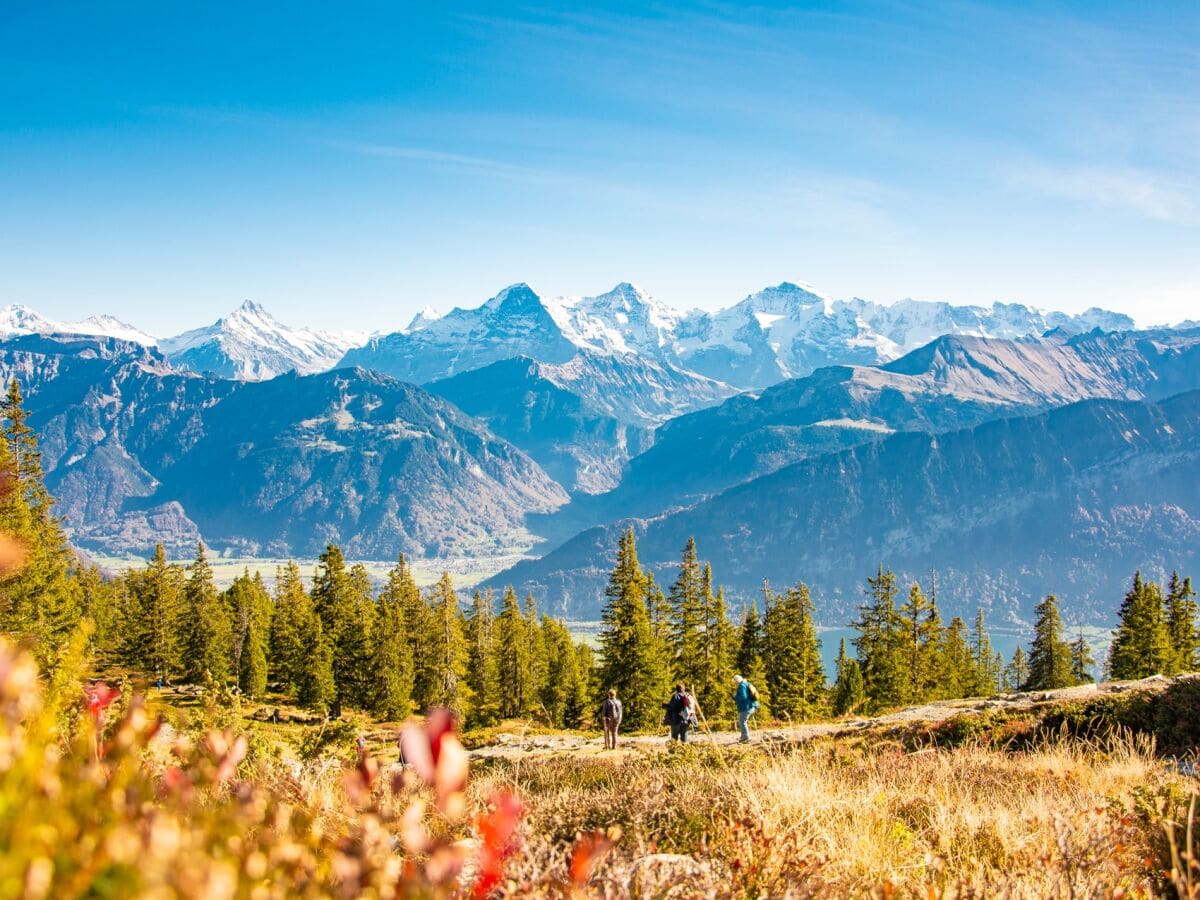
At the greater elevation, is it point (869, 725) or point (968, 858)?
point (968, 858)

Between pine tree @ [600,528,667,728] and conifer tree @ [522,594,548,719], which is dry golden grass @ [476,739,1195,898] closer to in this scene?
pine tree @ [600,528,667,728]

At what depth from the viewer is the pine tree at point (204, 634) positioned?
196 feet

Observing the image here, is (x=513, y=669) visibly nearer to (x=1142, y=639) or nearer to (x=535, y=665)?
(x=535, y=665)

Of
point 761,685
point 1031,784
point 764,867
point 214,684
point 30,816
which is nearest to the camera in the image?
point 30,816

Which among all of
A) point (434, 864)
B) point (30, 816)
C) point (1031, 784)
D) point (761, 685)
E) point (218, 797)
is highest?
point (30, 816)

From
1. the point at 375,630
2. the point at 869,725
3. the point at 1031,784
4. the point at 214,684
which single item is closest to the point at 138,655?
the point at 375,630

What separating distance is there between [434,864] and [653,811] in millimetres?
3590

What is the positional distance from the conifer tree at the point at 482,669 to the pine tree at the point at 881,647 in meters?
27.2

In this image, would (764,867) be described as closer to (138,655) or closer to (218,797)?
(218,797)

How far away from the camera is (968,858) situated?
4.45m

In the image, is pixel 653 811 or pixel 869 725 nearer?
pixel 653 811

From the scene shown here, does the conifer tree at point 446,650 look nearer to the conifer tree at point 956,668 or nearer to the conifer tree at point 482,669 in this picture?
the conifer tree at point 482,669

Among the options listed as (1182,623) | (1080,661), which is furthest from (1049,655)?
(1080,661)

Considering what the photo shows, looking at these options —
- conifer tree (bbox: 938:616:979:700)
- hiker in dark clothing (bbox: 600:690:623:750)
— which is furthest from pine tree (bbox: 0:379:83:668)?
conifer tree (bbox: 938:616:979:700)
